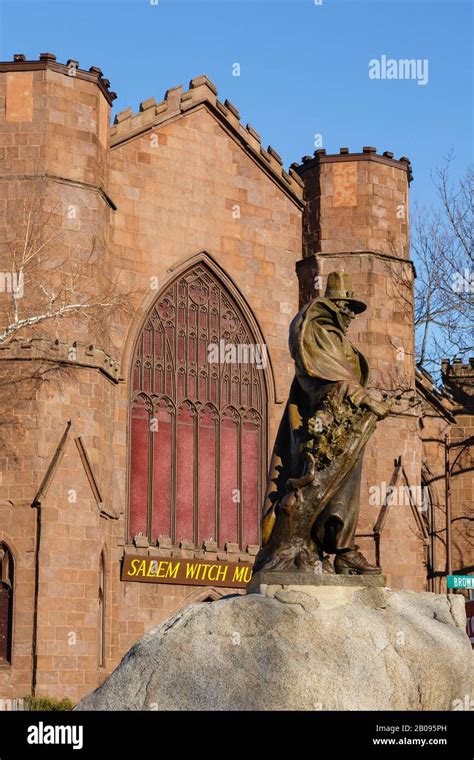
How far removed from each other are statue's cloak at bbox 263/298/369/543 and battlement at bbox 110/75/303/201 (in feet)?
57.9

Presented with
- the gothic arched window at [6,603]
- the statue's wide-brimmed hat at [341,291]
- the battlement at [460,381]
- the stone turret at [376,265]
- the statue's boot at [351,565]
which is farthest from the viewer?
the battlement at [460,381]

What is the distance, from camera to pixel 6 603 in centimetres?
2589

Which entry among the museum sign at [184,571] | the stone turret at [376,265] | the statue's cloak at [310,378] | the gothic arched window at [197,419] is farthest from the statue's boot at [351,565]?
the stone turret at [376,265]

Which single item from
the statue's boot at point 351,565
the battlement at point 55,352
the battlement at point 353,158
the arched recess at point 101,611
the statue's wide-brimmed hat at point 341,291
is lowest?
the arched recess at point 101,611

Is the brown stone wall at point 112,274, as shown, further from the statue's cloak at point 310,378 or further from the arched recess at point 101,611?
the statue's cloak at point 310,378

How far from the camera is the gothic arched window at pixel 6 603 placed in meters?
25.7

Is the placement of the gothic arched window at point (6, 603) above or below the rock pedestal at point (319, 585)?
below

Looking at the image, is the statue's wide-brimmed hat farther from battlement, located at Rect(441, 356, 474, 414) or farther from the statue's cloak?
battlement, located at Rect(441, 356, 474, 414)

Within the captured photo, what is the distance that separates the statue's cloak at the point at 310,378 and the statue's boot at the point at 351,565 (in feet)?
2.23

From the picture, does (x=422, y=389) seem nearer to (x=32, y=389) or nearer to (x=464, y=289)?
(x=464, y=289)

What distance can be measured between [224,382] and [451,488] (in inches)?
326

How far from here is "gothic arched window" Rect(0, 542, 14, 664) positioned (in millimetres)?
25656

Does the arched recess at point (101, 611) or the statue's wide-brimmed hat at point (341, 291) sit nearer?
the statue's wide-brimmed hat at point (341, 291)

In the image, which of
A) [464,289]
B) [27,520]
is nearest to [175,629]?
[27,520]
